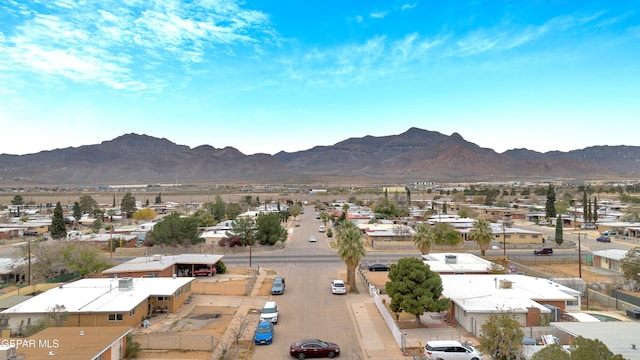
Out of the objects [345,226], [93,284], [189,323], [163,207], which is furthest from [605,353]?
[163,207]

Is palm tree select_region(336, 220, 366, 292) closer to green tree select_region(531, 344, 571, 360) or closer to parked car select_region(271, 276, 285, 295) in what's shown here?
parked car select_region(271, 276, 285, 295)

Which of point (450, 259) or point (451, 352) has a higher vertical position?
point (450, 259)

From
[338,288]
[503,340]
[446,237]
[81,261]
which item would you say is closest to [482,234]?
[446,237]

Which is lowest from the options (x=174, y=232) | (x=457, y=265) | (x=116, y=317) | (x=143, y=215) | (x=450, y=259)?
(x=116, y=317)

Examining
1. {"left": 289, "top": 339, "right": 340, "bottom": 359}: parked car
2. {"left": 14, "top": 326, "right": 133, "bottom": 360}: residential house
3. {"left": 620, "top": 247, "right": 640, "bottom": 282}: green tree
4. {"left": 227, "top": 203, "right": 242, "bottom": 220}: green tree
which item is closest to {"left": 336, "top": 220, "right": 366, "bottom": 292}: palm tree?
{"left": 289, "top": 339, "right": 340, "bottom": 359}: parked car

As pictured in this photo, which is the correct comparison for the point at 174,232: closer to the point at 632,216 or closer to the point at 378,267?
the point at 378,267

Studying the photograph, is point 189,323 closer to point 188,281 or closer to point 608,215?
point 188,281
